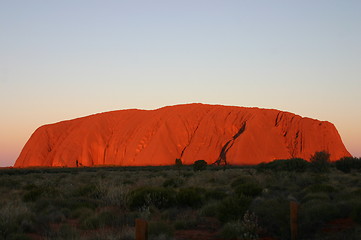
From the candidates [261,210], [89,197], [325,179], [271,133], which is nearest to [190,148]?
[271,133]

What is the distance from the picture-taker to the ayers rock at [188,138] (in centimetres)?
6594

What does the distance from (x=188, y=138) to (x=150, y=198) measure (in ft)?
194

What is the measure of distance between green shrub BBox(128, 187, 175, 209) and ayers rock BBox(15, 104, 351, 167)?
4874cm

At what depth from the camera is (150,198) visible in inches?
534

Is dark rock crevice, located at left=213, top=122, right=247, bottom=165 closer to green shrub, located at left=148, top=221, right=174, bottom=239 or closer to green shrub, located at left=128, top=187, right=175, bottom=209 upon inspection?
green shrub, located at left=128, top=187, right=175, bottom=209

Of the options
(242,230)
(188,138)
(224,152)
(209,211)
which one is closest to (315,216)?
(242,230)

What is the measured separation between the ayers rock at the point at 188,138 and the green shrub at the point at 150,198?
1919 inches

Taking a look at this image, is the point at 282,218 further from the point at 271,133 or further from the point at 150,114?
the point at 150,114

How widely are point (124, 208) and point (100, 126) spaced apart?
230 ft

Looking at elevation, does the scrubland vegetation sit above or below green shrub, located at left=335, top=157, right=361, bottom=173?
above

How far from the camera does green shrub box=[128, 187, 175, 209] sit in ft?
44.1

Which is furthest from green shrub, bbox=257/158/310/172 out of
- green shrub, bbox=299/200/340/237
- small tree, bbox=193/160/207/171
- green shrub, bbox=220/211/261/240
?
green shrub, bbox=220/211/261/240

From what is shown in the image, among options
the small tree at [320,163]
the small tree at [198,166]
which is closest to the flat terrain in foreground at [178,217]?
the small tree at [320,163]

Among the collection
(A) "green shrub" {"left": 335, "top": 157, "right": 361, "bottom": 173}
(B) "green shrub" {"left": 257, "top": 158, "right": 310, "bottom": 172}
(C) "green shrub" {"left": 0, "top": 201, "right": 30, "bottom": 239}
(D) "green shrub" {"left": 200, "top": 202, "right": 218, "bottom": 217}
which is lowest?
A: (A) "green shrub" {"left": 335, "top": 157, "right": 361, "bottom": 173}
